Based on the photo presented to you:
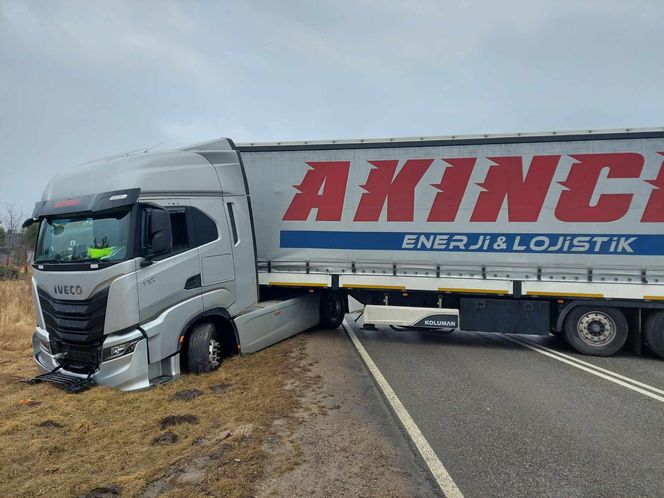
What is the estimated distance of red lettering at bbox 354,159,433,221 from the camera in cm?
792

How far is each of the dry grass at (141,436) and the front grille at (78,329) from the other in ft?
1.31

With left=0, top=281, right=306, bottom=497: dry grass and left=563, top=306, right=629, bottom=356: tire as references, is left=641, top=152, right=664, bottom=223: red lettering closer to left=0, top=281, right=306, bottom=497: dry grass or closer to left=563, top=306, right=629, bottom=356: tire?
left=563, top=306, right=629, bottom=356: tire

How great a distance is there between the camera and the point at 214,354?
623 cm

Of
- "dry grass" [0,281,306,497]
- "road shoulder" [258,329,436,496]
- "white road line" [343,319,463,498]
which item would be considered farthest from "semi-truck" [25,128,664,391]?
"white road line" [343,319,463,498]

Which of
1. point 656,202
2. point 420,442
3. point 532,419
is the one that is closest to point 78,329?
point 420,442

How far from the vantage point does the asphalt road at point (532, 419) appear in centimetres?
329

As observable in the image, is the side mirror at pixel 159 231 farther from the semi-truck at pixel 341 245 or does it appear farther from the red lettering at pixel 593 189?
the red lettering at pixel 593 189

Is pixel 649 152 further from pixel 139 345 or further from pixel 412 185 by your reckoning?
pixel 139 345

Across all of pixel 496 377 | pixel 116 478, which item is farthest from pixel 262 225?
pixel 116 478

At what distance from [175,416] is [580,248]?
6974mm

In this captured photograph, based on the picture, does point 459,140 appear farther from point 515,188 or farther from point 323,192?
point 323,192

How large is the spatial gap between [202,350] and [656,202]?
25.7 feet

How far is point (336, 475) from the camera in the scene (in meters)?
3.27

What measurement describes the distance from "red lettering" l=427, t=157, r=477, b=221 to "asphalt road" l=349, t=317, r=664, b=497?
2588 mm
